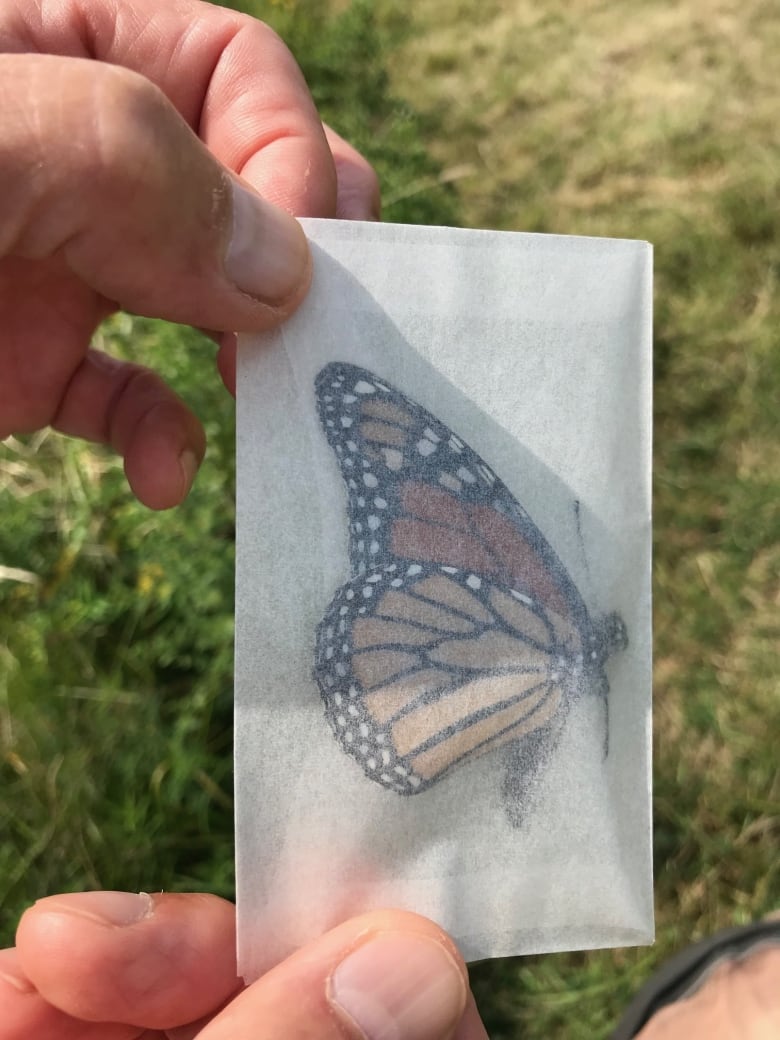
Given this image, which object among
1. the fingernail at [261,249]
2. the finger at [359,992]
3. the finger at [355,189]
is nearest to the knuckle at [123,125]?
the fingernail at [261,249]

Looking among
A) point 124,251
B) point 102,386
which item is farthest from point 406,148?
point 124,251

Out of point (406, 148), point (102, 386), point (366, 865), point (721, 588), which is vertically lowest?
point (721, 588)

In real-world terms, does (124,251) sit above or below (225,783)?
above

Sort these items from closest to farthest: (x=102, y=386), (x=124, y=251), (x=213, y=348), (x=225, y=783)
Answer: (x=124, y=251), (x=102, y=386), (x=225, y=783), (x=213, y=348)

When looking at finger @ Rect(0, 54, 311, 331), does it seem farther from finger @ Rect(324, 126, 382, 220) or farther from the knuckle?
finger @ Rect(324, 126, 382, 220)

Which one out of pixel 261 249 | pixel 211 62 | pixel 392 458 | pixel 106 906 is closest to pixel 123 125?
pixel 261 249

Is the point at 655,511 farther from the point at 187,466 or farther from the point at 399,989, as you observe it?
the point at 399,989

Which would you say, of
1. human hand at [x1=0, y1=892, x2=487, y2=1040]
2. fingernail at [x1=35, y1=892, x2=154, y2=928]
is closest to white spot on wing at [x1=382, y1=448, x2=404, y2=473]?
human hand at [x1=0, y1=892, x2=487, y2=1040]

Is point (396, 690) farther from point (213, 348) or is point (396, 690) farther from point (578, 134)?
point (578, 134)
